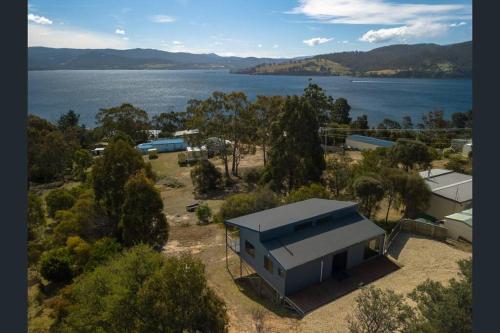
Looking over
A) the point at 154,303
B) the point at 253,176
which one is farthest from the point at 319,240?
the point at 253,176

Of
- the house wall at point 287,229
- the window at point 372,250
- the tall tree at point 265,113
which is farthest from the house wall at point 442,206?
the tall tree at point 265,113

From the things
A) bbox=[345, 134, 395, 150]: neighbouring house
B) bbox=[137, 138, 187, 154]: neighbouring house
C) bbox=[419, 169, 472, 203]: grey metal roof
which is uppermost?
bbox=[345, 134, 395, 150]: neighbouring house

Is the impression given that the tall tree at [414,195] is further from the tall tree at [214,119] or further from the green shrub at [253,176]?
the tall tree at [214,119]

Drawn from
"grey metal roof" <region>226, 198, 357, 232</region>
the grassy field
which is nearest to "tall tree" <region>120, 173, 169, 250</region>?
the grassy field

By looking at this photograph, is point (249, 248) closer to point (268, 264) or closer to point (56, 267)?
point (268, 264)

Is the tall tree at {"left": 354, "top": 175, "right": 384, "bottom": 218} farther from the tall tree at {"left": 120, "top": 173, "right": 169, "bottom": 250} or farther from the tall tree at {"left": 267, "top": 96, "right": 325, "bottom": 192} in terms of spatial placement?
the tall tree at {"left": 120, "top": 173, "right": 169, "bottom": 250}

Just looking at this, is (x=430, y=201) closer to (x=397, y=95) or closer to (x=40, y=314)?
(x=40, y=314)
